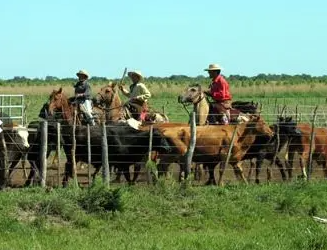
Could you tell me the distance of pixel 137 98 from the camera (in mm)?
20219

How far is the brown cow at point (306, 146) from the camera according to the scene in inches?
812

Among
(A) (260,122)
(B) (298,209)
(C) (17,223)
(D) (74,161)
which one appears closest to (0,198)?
(C) (17,223)

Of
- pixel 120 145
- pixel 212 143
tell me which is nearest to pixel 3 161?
pixel 120 145

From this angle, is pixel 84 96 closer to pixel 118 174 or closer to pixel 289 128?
pixel 118 174

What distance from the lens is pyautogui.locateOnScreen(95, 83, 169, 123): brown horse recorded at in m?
20.2

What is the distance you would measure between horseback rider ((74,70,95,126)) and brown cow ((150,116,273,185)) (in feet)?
7.20

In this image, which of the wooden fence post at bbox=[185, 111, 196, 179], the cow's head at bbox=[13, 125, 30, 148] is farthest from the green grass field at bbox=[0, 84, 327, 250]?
the cow's head at bbox=[13, 125, 30, 148]

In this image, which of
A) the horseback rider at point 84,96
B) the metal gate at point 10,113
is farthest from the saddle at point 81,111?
the metal gate at point 10,113

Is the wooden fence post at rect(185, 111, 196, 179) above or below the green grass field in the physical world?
above

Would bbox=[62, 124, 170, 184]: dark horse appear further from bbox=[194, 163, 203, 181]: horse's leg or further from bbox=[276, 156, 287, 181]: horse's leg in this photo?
bbox=[276, 156, 287, 181]: horse's leg

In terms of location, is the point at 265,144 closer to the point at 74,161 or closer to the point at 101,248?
the point at 74,161

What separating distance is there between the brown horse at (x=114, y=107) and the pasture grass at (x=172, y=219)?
394 centimetres

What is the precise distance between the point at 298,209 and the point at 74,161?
15.6 feet

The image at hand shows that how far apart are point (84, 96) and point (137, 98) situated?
1330 millimetres
